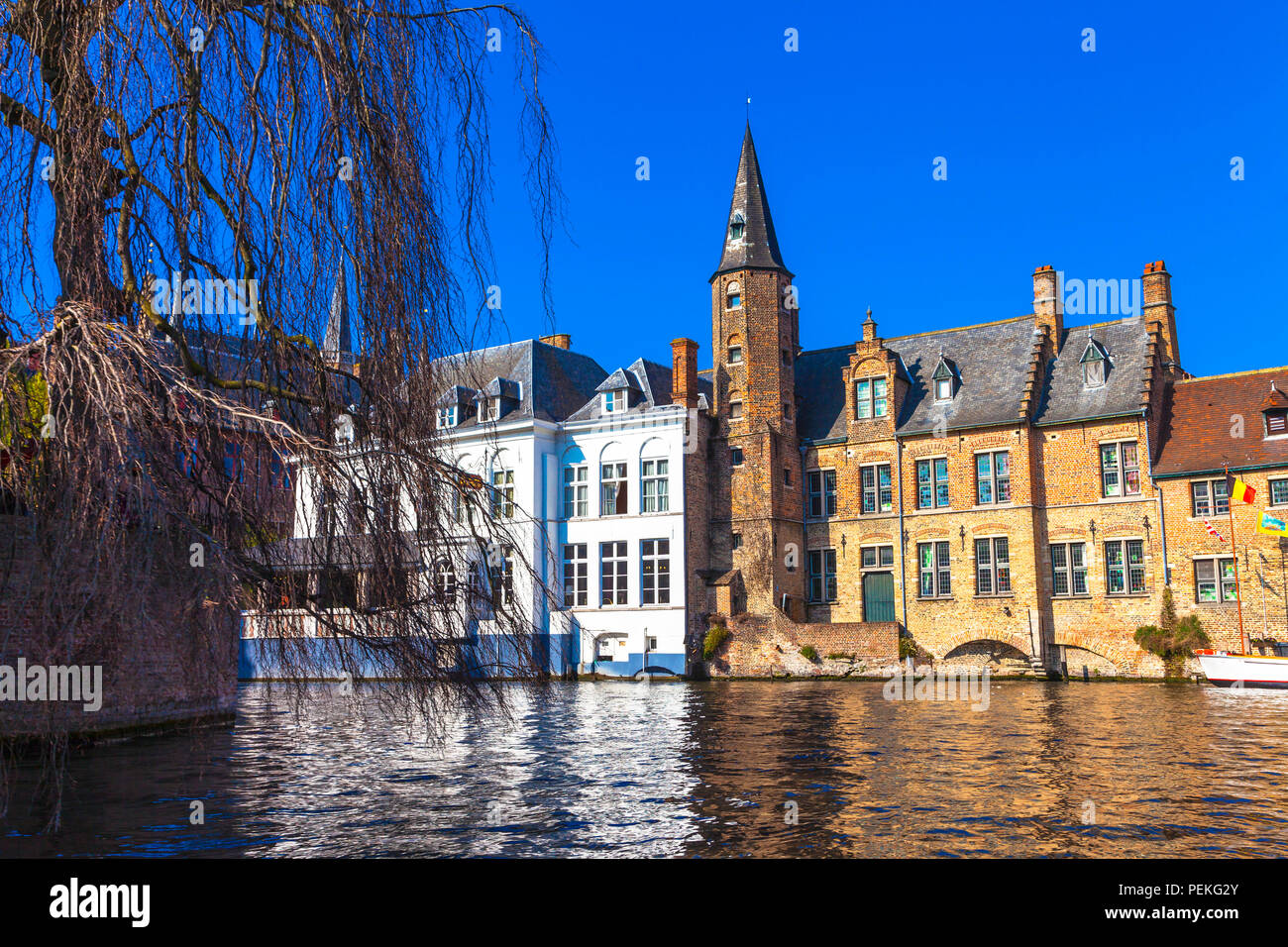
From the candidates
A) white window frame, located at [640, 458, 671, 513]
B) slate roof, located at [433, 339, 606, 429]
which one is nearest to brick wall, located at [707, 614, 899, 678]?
white window frame, located at [640, 458, 671, 513]

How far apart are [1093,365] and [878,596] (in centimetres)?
1069

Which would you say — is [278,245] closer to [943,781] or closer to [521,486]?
[943,781]

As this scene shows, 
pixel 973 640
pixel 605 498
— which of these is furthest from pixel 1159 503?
pixel 605 498

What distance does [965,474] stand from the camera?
36125 millimetres

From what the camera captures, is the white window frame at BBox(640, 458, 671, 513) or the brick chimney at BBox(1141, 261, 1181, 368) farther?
the white window frame at BBox(640, 458, 671, 513)

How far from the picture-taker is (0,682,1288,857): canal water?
865 cm

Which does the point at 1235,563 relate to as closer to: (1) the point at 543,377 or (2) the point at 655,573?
(2) the point at 655,573

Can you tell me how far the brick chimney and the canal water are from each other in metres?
18.0

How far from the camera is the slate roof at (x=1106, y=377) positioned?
34.0m

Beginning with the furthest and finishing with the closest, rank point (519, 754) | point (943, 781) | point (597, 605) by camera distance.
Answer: point (597, 605)
point (519, 754)
point (943, 781)

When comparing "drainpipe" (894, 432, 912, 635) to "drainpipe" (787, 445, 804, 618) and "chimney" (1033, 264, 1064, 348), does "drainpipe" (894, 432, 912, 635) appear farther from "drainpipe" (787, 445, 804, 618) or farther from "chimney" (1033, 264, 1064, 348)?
"chimney" (1033, 264, 1064, 348)

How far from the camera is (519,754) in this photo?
1488 cm

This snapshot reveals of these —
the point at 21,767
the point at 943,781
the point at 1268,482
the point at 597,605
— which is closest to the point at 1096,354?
the point at 1268,482

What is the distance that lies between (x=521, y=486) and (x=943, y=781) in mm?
27550
